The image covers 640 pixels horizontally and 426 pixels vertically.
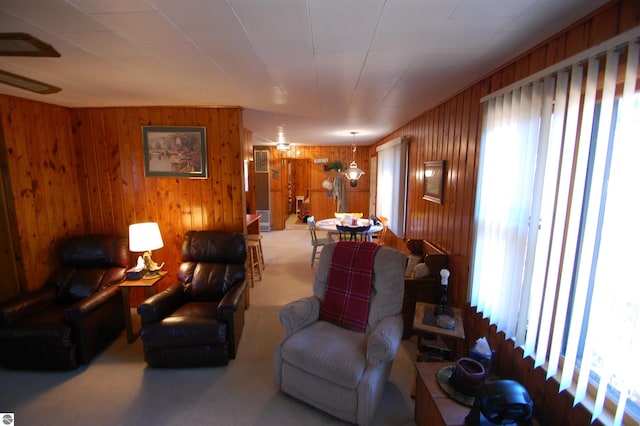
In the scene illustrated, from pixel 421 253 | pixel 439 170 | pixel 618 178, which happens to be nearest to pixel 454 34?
pixel 618 178

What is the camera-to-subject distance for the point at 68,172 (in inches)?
125

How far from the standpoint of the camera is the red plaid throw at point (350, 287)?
225 centimetres

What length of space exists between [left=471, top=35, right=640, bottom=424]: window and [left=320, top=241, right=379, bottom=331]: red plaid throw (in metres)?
0.91

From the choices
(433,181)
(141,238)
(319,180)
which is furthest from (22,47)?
(319,180)

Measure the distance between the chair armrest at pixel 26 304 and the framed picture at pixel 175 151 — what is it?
4.85 feet

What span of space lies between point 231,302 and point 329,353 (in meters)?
1.01

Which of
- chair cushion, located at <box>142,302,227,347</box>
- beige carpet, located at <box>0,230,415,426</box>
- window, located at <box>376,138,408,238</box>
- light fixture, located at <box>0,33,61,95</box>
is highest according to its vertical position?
light fixture, located at <box>0,33,61,95</box>

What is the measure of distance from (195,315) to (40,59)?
2.13m

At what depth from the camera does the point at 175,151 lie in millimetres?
3188

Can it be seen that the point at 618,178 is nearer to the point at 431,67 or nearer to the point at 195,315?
the point at 431,67

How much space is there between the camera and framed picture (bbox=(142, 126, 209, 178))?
10.3 ft

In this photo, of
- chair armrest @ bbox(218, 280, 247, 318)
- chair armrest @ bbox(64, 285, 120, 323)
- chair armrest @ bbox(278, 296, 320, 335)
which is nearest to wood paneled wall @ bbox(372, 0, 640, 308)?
chair armrest @ bbox(278, 296, 320, 335)

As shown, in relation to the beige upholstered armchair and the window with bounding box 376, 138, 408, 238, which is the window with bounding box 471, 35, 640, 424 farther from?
the window with bounding box 376, 138, 408, 238

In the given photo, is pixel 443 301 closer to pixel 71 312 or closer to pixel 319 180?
pixel 71 312
